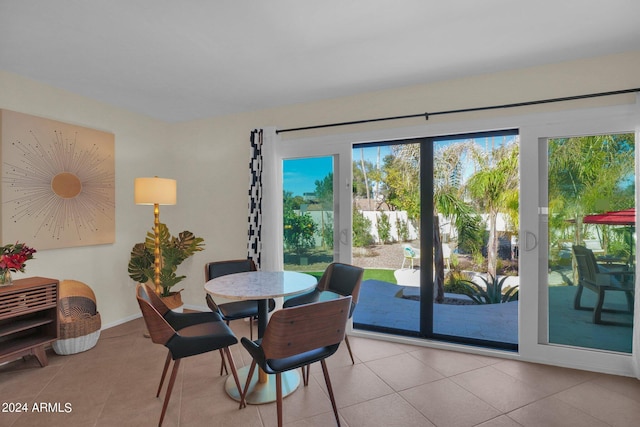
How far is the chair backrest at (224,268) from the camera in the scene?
2779 millimetres

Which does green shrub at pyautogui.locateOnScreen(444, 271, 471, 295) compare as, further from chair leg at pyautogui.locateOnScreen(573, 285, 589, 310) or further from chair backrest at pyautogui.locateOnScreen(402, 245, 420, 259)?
chair leg at pyautogui.locateOnScreen(573, 285, 589, 310)

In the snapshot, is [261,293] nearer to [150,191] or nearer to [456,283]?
[150,191]

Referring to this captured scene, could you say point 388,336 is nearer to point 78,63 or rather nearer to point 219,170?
point 219,170

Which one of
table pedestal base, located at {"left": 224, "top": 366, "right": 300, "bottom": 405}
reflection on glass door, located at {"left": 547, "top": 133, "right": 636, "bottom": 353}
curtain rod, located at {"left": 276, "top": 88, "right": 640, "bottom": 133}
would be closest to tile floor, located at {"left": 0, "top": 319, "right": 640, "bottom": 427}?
table pedestal base, located at {"left": 224, "top": 366, "right": 300, "bottom": 405}

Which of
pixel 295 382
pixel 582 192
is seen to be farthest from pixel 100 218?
pixel 582 192

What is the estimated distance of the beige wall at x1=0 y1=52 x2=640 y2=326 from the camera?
262 centimetres

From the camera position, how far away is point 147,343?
3109mm

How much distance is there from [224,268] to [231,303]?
323mm

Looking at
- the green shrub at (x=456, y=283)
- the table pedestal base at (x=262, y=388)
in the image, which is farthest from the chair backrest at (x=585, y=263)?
the table pedestal base at (x=262, y=388)

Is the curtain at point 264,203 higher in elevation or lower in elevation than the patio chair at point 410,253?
higher

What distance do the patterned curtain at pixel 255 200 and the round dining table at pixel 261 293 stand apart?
3.17 ft

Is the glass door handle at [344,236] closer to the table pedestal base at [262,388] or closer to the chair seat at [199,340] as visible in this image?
the table pedestal base at [262,388]

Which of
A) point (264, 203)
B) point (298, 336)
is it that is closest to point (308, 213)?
point (264, 203)

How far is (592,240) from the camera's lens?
8.46 feet
